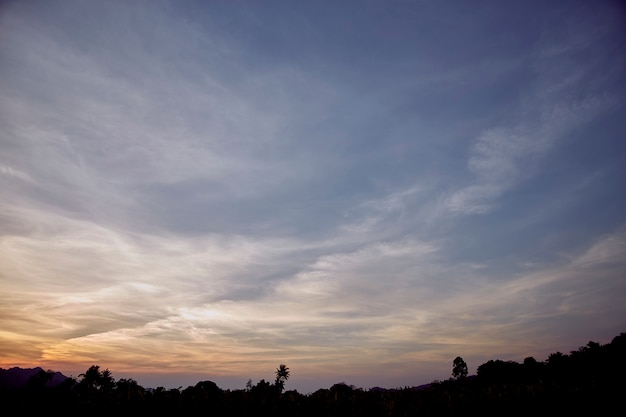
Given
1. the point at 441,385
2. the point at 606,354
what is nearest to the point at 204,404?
the point at 441,385

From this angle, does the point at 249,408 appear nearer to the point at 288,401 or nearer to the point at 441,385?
the point at 288,401

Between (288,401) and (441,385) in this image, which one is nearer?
(288,401)

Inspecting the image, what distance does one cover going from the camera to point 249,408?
794cm

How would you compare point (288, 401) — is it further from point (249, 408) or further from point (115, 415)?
point (115, 415)

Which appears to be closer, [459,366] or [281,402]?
[281,402]

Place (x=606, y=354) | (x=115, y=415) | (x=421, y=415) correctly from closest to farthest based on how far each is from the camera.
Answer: (x=115, y=415), (x=421, y=415), (x=606, y=354)

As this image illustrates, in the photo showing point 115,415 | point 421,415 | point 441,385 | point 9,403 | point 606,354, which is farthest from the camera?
point 606,354

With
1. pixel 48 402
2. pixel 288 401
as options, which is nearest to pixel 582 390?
pixel 288 401

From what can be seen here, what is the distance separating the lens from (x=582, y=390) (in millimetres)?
7957

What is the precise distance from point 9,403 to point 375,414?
801 centimetres

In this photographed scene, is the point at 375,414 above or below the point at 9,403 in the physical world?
below

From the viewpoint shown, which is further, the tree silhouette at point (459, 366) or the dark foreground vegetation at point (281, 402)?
the tree silhouette at point (459, 366)

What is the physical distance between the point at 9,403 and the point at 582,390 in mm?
12994

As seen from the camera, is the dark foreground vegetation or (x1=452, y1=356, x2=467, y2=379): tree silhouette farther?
(x1=452, y1=356, x2=467, y2=379): tree silhouette
